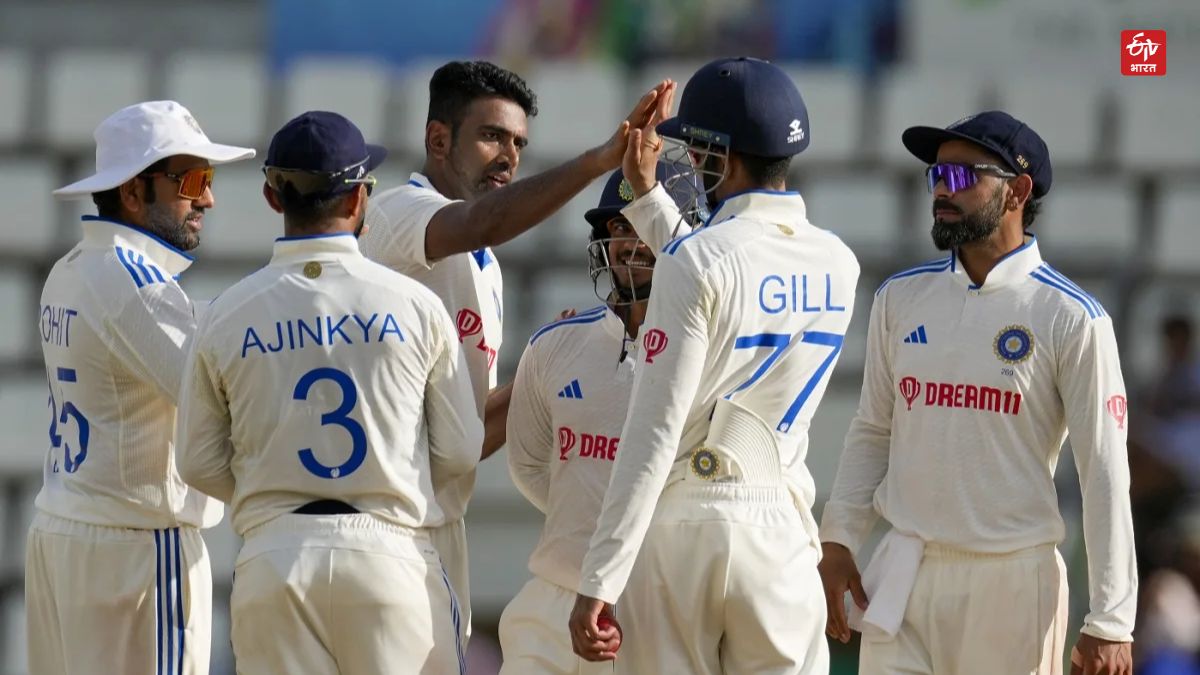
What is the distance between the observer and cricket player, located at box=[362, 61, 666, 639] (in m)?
4.21

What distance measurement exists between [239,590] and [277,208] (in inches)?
31.6

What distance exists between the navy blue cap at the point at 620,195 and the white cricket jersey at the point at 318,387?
27.1 inches

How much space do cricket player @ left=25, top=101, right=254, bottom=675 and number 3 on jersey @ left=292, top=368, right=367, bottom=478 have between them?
0.63 meters

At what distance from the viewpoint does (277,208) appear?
3.95 metres

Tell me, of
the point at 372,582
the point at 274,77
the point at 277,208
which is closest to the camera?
the point at 372,582

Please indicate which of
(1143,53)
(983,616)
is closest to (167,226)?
(983,616)

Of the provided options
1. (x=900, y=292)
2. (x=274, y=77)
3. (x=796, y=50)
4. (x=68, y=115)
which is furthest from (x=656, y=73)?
(x=900, y=292)

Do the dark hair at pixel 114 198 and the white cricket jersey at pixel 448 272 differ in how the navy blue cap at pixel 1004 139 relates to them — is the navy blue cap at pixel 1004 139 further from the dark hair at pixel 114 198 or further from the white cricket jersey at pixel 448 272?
the dark hair at pixel 114 198

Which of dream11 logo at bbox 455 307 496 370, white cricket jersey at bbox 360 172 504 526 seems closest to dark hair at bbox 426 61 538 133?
white cricket jersey at bbox 360 172 504 526

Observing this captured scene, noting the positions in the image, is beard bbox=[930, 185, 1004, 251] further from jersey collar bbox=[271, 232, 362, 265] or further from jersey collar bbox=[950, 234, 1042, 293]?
jersey collar bbox=[271, 232, 362, 265]

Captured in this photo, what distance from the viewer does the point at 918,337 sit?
4.43 metres

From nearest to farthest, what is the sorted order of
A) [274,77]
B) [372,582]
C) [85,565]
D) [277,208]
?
[372,582] < [277,208] < [85,565] < [274,77]

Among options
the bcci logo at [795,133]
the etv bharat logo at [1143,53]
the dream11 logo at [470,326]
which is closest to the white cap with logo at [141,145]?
the dream11 logo at [470,326]

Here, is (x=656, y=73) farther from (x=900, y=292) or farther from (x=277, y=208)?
(x=277, y=208)
